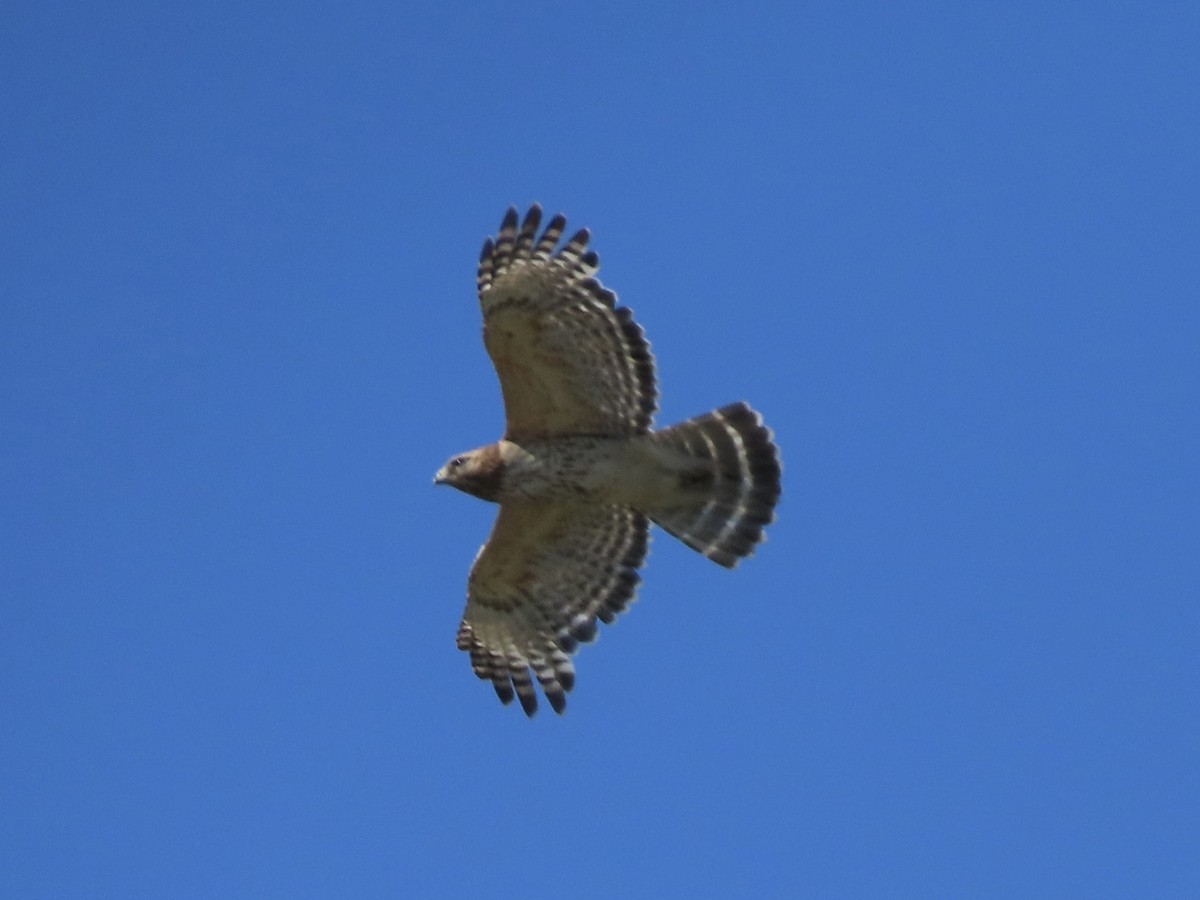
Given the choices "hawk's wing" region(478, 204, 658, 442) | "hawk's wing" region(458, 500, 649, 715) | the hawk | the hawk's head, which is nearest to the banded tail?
the hawk

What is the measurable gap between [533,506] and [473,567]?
596 millimetres

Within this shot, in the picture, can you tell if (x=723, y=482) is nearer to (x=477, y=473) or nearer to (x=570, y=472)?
(x=570, y=472)

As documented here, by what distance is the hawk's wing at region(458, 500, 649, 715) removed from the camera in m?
11.1

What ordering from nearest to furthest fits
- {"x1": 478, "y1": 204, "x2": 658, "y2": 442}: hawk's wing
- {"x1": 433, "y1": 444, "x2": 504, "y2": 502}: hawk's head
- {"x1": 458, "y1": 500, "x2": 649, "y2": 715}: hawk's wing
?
{"x1": 478, "y1": 204, "x2": 658, "y2": 442}: hawk's wing, {"x1": 433, "y1": 444, "x2": 504, "y2": 502}: hawk's head, {"x1": 458, "y1": 500, "x2": 649, "y2": 715}: hawk's wing

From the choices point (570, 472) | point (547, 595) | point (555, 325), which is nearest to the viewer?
point (555, 325)

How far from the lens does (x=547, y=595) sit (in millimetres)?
11219

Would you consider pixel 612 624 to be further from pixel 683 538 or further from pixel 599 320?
pixel 599 320

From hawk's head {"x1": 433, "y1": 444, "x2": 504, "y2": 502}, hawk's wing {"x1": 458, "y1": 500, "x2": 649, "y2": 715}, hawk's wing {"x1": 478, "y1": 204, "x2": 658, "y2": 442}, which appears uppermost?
hawk's wing {"x1": 478, "y1": 204, "x2": 658, "y2": 442}

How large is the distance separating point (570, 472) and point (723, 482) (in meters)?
0.84

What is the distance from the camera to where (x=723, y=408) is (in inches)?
419

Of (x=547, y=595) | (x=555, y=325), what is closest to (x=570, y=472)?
(x=555, y=325)

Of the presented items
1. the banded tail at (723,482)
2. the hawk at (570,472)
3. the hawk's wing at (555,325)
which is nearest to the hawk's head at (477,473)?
the hawk at (570,472)

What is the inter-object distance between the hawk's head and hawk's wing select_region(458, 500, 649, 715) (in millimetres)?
444

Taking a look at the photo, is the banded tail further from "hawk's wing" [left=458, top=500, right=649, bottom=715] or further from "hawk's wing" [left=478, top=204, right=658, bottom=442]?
"hawk's wing" [left=478, top=204, right=658, bottom=442]
